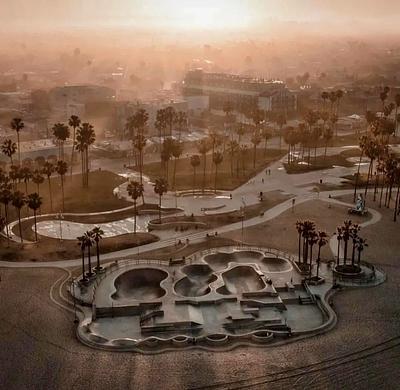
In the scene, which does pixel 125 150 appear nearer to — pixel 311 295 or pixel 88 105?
pixel 88 105

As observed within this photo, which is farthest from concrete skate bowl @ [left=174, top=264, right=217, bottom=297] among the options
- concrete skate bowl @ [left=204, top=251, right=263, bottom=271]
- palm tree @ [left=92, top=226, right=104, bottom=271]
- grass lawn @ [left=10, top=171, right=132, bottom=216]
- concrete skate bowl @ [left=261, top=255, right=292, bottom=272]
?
grass lawn @ [left=10, top=171, right=132, bottom=216]

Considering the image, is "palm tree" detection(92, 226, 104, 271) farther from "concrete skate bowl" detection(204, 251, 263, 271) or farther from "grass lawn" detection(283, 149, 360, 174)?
"grass lawn" detection(283, 149, 360, 174)

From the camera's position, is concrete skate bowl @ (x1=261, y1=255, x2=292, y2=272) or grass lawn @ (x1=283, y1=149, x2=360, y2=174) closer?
concrete skate bowl @ (x1=261, y1=255, x2=292, y2=272)

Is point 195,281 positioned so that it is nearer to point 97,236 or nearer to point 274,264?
point 274,264

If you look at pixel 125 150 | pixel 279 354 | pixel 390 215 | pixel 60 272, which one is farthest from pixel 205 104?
pixel 279 354

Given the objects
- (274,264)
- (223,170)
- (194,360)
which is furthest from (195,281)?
(223,170)

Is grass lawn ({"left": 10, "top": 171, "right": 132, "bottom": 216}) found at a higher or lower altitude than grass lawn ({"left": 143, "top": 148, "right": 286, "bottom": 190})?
lower

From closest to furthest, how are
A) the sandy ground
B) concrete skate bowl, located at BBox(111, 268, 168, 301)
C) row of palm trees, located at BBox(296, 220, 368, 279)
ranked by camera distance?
the sandy ground < concrete skate bowl, located at BBox(111, 268, 168, 301) < row of palm trees, located at BBox(296, 220, 368, 279)

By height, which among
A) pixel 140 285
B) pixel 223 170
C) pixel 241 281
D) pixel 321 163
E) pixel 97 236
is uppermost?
pixel 97 236
